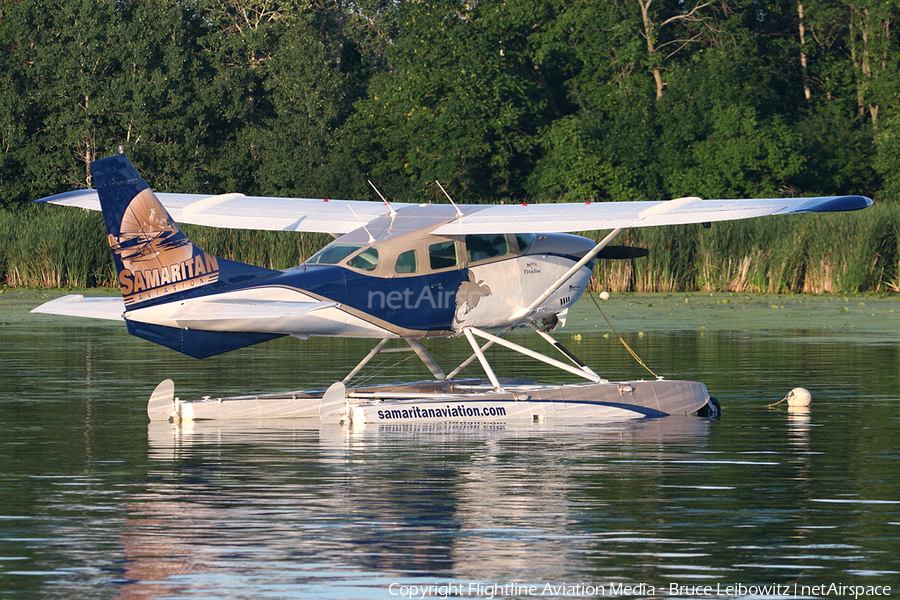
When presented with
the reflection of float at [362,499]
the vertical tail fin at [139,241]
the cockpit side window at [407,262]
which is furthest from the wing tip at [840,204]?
the vertical tail fin at [139,241]

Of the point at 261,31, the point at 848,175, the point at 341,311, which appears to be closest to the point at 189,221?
the point at 341,311

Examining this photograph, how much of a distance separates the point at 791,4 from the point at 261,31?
59.5 feet

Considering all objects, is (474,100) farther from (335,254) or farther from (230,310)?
(230,310)

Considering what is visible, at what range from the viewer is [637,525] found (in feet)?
27.5

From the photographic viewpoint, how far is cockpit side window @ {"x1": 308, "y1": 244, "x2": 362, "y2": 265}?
46.2ft

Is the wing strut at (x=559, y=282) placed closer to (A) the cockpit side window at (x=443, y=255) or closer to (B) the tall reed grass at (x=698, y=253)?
(A) the cockpit side window at (x=443, y=255)

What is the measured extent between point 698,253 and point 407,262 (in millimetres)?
21211

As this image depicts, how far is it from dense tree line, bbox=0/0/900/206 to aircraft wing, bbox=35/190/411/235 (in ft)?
94.5

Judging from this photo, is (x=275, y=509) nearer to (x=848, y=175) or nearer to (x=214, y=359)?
(x=214, y=359)

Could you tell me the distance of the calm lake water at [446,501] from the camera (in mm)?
7133

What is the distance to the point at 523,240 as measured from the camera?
15.1 meters

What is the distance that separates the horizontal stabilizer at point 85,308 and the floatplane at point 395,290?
0.06ft

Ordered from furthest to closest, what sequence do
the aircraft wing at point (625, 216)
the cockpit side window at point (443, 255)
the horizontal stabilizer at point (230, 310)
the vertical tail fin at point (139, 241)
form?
the cockpit side window at point (443, 255) → the aircraft wing at point (625, 216) → the vertical tail fin at point (139, 241) → the horizontal stabilizer at point (230, 310)

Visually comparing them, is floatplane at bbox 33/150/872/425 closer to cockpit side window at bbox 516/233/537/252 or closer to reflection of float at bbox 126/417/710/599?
cockpit side window at bbox 516/233/537/252
